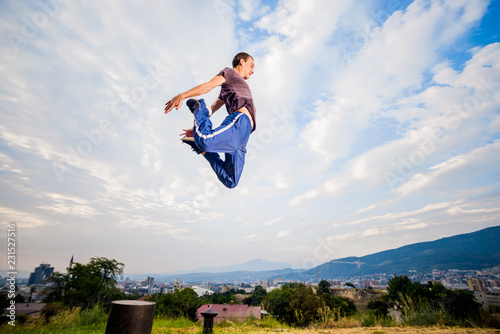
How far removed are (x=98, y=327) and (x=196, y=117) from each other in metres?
9.27

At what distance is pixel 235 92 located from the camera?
3908 mm

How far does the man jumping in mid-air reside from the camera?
3330mm

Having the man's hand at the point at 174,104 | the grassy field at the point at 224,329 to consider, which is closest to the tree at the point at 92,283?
the grassy field at the point at 224,329

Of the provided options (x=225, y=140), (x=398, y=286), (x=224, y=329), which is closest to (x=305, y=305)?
(x=224, y=329)

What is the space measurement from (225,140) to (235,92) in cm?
105

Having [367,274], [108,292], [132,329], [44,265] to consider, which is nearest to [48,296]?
[108,292]

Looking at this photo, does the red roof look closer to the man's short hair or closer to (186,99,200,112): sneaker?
(186,99,200,112): sneaker

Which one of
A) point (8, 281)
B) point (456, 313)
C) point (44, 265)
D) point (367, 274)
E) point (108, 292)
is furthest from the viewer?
point (367, 274)

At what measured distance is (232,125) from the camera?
3.59 metres

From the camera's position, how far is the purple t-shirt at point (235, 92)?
387 cm

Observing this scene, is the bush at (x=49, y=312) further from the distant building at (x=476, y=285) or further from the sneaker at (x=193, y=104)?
the distant building at (x=476, y=285)

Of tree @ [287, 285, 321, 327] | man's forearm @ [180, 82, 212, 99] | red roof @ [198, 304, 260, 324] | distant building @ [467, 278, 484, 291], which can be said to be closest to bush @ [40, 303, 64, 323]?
red roof @ [198, 304, 260, 324]

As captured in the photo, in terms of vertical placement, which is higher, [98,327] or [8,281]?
[8,281]

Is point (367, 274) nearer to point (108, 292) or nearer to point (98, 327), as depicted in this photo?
point (108, 292)
